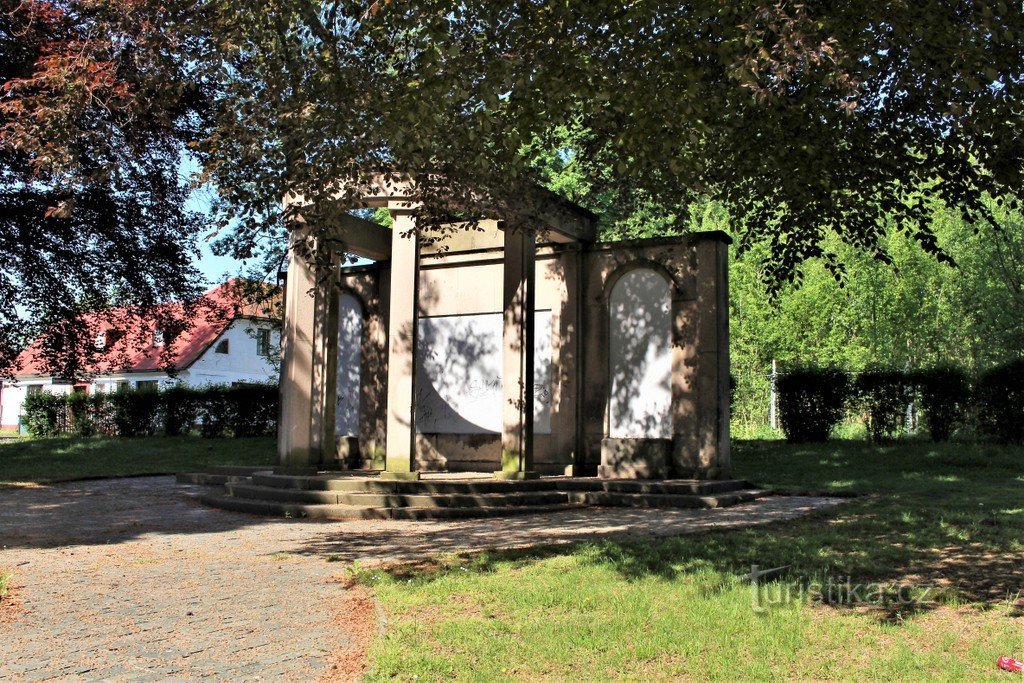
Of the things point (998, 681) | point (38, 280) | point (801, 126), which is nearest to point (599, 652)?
point (998, 681)

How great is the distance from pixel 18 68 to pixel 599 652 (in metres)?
16.3

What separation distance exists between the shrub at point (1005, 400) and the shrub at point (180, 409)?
22.8 m

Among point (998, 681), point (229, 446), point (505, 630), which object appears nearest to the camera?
point (998, 681)

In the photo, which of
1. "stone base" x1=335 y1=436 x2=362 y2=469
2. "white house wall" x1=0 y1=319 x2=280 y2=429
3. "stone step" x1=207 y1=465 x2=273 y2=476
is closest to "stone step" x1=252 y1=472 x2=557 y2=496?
"stone step" x1=207 y1=465 x2=273 y2=476

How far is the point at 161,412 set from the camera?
28.5 meters

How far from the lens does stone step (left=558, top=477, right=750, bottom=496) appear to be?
12.1 meters

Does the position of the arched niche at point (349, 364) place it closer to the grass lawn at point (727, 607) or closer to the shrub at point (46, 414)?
the grass lawn at point (727, 607)

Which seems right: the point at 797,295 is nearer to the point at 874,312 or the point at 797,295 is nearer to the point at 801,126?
the point at 874,312

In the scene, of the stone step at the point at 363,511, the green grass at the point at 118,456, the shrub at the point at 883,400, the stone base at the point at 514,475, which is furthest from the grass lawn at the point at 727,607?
the green grass at the point at 118,456

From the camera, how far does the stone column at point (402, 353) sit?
12.5 meters

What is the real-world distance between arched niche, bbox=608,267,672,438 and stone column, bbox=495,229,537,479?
66.1 inches

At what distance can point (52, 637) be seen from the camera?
5.15 meters

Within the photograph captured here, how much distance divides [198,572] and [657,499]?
6.77m

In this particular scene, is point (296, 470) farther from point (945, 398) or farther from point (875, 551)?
point (945, 398)
